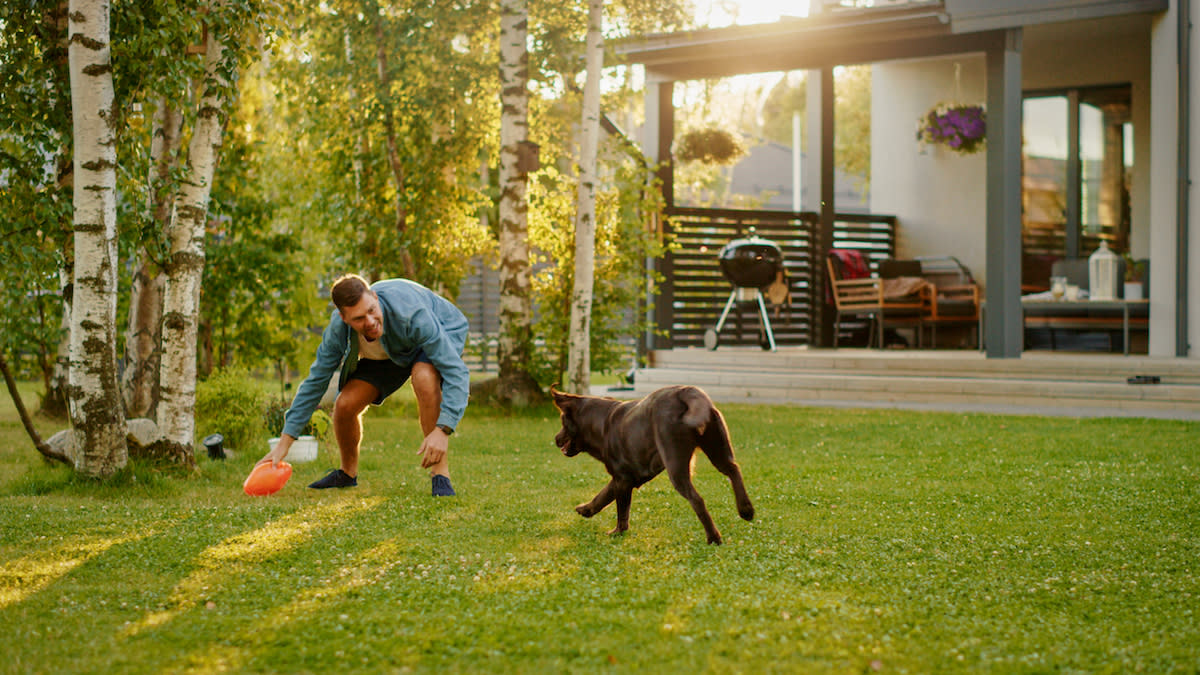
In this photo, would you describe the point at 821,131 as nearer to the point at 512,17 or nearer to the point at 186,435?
the point at 512,17

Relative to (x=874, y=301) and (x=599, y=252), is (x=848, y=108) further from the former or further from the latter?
(x=599, y=252)

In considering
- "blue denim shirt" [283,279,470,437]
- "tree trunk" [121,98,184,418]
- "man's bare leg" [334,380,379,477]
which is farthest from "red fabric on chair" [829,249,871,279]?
"blue denim shirt" [283,279,470,437]

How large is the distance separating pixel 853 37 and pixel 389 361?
9238mm

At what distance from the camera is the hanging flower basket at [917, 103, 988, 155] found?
14961mm

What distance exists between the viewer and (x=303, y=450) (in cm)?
729

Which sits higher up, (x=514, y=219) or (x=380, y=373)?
(x=514, y=219)

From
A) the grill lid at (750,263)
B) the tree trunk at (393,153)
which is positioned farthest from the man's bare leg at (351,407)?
the grill lid at (750,263)

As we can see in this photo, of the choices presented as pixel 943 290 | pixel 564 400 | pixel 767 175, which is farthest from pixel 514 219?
pixel 767 175

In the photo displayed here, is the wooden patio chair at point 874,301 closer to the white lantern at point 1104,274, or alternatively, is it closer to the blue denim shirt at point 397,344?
the white lantern at point 1104,274

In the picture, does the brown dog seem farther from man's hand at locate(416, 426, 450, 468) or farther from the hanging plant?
the hanging plant

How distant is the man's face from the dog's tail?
148 centimetres

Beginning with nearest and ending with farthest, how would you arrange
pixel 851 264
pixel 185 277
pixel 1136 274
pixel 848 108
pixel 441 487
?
pixel 441 487
pixel 185 277
pixel 1136 274
pixel 851 264
pixel 848 108

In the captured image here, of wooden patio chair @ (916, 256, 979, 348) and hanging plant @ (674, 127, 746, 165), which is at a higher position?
hanging plant @ (674, 127, 746, 165)

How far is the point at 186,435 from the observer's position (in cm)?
638
